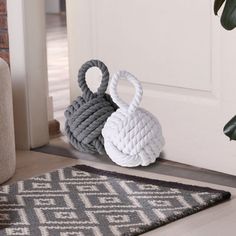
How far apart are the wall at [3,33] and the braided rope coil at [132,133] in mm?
Answer: 531

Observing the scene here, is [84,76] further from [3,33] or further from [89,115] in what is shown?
[3,33]

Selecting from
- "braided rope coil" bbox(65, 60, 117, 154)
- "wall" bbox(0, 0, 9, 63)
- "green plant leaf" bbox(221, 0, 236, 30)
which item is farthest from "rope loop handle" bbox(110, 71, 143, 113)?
"green plant leaf" bbox(221, 0, 236, 30)

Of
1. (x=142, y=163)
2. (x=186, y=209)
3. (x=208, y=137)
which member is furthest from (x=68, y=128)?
(x=186, y=209)

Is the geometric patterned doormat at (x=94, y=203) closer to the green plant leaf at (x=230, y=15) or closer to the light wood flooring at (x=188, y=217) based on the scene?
the light wood flooring at (x=188, y=217)

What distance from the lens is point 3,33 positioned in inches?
109

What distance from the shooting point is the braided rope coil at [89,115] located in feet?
8.46

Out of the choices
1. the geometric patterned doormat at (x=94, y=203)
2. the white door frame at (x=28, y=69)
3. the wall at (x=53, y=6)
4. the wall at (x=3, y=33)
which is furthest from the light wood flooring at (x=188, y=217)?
the wall at (x=53, y=6)

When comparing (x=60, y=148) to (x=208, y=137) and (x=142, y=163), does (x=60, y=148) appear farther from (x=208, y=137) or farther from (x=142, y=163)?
(x=208, y=137)

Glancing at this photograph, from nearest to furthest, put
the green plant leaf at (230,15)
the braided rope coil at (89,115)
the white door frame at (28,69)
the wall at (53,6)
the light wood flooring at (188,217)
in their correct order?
the green plant leaf at (230,15), the light wood flooring at (188,217), the braided rope coil at (89,115), the white door frame at (28,69), the wall at (53,6)

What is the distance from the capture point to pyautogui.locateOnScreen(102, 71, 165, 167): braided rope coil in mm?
2398

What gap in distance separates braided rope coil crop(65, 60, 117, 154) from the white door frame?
0.16 meters

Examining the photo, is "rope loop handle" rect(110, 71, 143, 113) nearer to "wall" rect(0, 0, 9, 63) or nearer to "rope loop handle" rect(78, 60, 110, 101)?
"rope loop handle" rect(78, 60, 110, 101)

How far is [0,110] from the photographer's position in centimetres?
231

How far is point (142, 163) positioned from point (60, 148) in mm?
436
